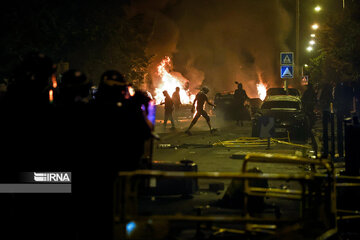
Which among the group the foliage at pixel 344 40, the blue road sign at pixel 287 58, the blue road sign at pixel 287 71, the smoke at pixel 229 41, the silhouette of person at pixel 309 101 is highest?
the smoke at pixel 229 41

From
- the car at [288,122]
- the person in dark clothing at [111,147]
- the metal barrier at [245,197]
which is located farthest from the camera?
the car at [288,122]

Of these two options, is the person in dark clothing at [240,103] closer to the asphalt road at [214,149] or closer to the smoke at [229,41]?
the asphalt road at [214,149]

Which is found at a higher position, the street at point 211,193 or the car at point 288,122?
the car at point 288,122

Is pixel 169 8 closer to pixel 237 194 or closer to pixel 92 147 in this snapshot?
pixel 237 194

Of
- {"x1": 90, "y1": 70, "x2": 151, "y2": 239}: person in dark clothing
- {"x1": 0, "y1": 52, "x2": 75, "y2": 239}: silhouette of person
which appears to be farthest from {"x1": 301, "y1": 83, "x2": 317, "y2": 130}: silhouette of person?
{"x1": 0, "y1": 52, "x2": 75, "y2": 239}: silhouette of person

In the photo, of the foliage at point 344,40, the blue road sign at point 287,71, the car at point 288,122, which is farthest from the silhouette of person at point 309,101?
the foliage at point 344,40

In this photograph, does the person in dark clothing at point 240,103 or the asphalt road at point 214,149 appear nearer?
the asphalt road at point 214,149

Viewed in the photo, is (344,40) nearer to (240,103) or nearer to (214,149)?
(240,103)

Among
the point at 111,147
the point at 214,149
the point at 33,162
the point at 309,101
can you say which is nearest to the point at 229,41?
the point at 309,101

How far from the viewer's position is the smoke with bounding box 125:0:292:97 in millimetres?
53906

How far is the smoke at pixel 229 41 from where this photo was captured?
53906mm

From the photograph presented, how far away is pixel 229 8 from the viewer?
5719 centimetres

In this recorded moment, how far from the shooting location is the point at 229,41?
60.8 metres

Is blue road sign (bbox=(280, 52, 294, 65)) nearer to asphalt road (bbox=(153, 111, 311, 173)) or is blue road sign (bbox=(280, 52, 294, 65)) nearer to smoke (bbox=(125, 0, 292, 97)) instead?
asphalt road (bbox=(153, 111, 311, 173))
